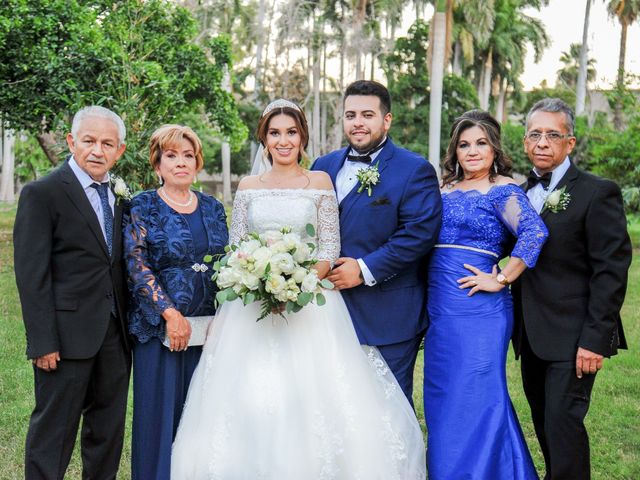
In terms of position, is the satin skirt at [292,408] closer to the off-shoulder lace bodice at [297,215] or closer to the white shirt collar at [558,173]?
the off-shoulder lace bodice at [297,215]

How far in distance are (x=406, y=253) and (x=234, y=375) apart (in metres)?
1.27

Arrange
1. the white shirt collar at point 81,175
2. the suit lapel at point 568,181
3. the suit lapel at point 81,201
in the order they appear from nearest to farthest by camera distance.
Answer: the suit lapel at point 81,201
the white shirt collar at point 81,175
the suit lapel at point 568,181

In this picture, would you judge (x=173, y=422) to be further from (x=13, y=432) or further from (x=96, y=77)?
(x=96, y=77)

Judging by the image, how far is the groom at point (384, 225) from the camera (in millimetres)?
4199

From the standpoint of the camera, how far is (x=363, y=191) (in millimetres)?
4332

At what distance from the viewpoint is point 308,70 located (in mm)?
37531

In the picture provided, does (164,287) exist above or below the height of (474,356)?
above

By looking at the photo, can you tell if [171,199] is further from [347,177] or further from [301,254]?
[347,177]

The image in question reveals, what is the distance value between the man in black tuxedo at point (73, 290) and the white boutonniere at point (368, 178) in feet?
4.91

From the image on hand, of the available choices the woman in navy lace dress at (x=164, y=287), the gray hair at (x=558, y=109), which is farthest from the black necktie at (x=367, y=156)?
the woman in navy lace dress at (x=164, y=287)

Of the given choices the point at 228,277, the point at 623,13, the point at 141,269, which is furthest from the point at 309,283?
the point at 623,13

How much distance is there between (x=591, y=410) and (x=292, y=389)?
4185 mm

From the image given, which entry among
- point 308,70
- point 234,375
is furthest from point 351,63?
point 234,375

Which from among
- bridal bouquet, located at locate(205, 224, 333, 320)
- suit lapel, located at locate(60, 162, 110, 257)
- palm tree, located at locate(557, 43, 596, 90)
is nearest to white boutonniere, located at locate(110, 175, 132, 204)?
suit lapel, located at locate(60, 162, 110, 257)
